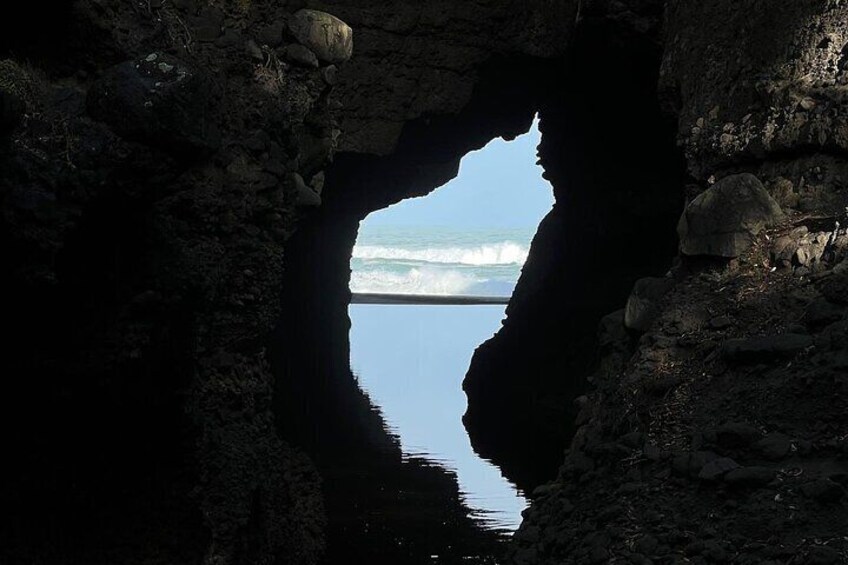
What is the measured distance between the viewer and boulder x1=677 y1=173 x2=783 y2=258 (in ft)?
16.4

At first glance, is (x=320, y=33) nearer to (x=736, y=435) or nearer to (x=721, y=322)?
(x=721, y=322)

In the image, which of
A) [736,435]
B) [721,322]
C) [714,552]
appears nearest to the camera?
[714,552]

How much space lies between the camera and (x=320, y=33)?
21.1ft

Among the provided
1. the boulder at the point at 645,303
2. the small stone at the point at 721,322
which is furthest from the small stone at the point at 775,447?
the boulder at the point at 645,303

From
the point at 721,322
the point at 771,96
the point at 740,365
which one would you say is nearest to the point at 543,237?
the point at 771,96

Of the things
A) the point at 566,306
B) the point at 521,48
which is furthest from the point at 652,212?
the point at 521,48

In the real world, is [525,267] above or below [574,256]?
below

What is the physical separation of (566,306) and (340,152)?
15.6 feet

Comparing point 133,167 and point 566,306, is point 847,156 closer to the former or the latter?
point 133,167

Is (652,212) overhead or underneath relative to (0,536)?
overhead

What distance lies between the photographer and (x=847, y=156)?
512cm

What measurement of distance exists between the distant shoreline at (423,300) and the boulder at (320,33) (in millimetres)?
27524

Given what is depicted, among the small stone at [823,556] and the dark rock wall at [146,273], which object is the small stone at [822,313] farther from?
the dark rock wall at [146,273]

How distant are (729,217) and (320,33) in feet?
8.39
